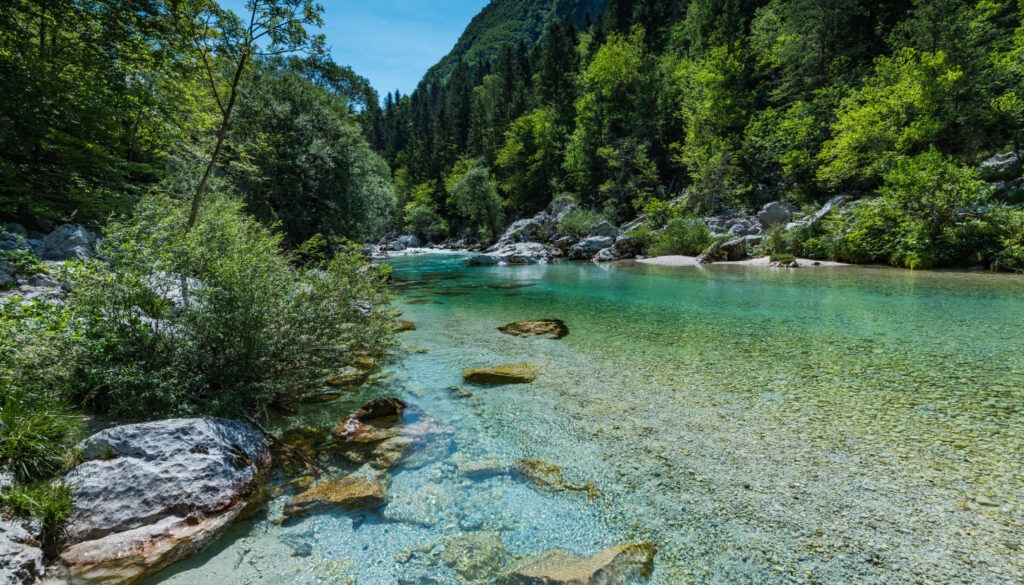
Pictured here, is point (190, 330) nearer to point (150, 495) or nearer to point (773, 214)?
point (150, 495)

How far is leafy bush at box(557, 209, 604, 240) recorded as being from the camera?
40.7 metres

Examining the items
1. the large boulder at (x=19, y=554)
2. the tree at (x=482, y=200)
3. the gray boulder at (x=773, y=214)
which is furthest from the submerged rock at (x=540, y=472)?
the tree at (x=482, y=200)

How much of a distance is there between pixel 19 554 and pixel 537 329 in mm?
8591

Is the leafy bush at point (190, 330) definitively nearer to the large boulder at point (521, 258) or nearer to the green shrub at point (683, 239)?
the large boulder at point (521, 258)

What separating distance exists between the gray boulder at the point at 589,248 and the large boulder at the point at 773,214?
11368 mm

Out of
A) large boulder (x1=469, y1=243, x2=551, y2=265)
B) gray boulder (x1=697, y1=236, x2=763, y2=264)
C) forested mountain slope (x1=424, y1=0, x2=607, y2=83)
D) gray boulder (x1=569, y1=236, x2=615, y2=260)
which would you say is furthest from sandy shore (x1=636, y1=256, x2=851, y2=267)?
forested mountain slope (x1=424, y1=0, x2=607, y2=83)

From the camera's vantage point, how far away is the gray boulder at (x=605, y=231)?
3784 cm

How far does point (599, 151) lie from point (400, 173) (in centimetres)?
4484

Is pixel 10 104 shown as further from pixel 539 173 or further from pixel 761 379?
pixel 539 173

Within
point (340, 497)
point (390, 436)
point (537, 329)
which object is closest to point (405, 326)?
point (537, 329)

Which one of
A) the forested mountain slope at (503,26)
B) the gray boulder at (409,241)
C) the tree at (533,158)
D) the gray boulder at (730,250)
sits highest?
the forested mountain slope at (503,26)

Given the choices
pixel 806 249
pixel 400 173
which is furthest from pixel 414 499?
pixel 400 173

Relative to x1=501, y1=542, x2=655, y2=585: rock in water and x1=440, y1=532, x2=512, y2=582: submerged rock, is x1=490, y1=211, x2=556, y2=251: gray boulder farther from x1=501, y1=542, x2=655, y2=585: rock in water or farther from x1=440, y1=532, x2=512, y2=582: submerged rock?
x1=501, y1=542, x2=655, y2=585: rock in water

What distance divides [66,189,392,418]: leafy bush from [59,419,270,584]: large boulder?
63 centimetres
